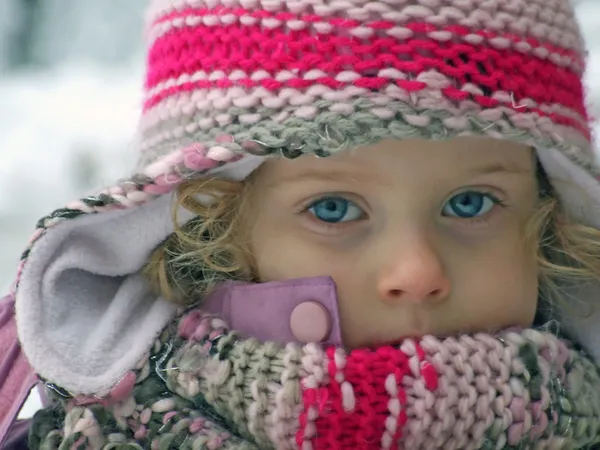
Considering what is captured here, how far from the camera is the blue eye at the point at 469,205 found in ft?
2.52

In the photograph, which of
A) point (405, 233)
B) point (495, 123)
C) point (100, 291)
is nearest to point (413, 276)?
point (405, 233)

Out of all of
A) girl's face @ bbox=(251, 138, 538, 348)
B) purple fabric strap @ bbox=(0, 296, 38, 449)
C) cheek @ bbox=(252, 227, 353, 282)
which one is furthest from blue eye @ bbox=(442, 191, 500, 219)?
purple fabric strap @ bbox=(0, 296, 38, 449)

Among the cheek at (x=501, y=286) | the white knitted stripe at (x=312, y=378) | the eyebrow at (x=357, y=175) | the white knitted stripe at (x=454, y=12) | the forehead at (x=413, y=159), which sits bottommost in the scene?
the white knitted stripe at (x=312, y=378)

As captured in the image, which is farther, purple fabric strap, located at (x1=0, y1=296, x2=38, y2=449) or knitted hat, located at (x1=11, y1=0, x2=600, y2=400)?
purple fabric strap, located at (x1=0, y1=296, x2=38, y2=449)

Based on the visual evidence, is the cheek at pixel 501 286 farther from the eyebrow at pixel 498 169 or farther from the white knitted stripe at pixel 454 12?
the white knitted stripe at pixel 454 12

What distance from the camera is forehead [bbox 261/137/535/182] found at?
723mm

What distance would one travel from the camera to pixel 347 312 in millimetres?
744

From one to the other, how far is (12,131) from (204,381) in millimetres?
982

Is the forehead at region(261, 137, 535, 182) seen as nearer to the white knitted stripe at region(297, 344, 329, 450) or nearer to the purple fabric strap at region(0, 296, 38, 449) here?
the white knitted stripe at region(297, 344, 329, 450)

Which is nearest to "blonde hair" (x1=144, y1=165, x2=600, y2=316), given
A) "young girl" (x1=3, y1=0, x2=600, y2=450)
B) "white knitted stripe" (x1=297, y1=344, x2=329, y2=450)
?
"young girl" (x1=3, y1=0, x2=600, y2=450)

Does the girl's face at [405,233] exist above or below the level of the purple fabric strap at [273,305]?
above

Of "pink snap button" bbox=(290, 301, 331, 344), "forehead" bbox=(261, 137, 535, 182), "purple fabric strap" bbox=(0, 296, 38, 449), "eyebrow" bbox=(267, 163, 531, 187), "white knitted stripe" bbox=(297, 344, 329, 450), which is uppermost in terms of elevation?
"forehead" bbox=(261, 137, 535, 182)

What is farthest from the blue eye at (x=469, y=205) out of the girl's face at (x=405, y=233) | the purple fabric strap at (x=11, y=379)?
the purple fabric strap at (x=11, y=379)

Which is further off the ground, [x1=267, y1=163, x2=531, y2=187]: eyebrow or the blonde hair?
[x1=267, y1=163, x2=531, y2=187]: eyebrow
